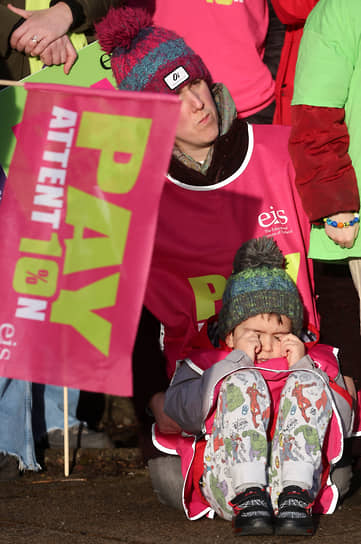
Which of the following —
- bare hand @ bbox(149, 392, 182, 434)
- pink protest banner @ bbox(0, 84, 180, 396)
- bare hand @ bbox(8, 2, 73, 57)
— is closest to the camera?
pink protest banner @ bbox(0, 84, 180, 396)

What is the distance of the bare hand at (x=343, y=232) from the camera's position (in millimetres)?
3277

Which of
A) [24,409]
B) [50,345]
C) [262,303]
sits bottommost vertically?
[24,409]

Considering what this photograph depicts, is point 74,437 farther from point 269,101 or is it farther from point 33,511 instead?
point 269,101

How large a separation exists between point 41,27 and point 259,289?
1.30 meters

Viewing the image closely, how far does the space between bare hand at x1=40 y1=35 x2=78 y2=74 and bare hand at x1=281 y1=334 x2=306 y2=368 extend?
136 centimetres

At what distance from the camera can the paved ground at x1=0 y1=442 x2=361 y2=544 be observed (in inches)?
120

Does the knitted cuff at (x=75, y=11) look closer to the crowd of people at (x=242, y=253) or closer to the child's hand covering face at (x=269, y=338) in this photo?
the crowd of people at (x=242, y=253)

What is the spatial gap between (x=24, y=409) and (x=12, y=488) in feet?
1.19

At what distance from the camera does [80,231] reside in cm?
276

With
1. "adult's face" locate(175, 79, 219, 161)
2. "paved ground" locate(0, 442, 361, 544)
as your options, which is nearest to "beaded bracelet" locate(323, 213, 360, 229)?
"adult's face" locate(175, 79, 219, 161)

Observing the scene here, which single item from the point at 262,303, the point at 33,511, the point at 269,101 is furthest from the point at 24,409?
the point at 269,101

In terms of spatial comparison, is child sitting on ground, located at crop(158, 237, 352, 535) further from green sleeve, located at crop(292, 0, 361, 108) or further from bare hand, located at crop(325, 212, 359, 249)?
green sleeve, located at crop(292, 0, 361, 108)

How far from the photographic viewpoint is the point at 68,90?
2811 millimetres

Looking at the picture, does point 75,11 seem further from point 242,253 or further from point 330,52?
point 242,253
